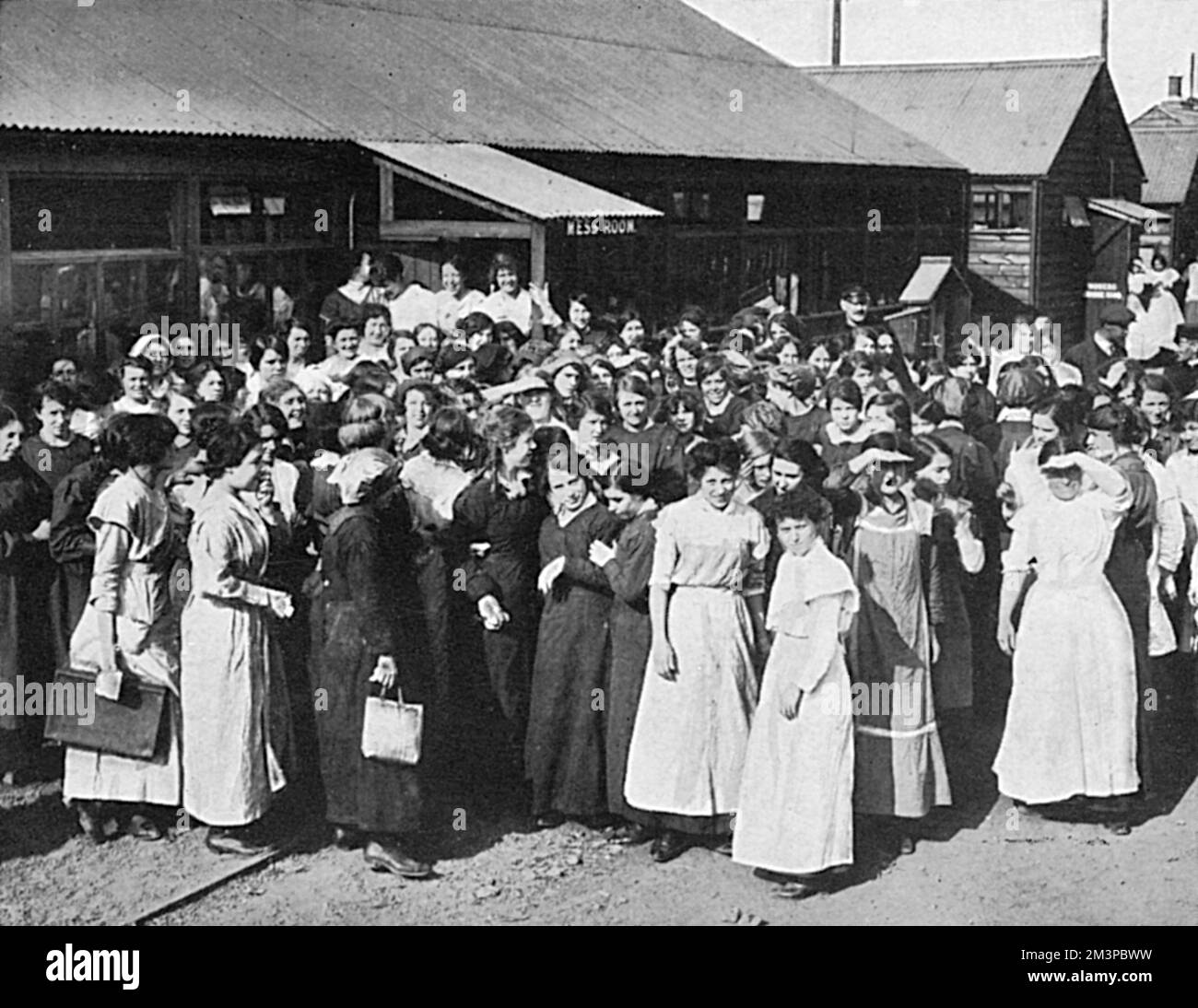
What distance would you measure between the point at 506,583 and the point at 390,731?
723 mm

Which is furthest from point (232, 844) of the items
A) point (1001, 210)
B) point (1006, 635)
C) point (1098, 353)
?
point (1001, 210)

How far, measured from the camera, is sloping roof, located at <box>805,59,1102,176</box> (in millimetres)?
18250

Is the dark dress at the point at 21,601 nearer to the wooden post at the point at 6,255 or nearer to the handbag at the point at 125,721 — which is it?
the handbag at the point at 125,721

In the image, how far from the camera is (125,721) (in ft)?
17.9

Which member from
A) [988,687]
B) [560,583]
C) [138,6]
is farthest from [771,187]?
[560,583]

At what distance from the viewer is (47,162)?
8094 millimetres

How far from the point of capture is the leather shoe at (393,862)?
5.45 metres

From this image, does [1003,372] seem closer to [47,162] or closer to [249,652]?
[249,652]

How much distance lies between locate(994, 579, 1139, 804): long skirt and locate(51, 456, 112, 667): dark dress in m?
3.56

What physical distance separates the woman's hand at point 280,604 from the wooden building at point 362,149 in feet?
10.0

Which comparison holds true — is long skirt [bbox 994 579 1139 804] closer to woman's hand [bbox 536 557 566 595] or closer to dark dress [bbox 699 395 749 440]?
dark dress [bbox 699 395 749 440]

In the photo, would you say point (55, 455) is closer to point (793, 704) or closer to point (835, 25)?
point (793, 704)

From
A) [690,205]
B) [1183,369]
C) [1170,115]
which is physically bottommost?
[1183,369]
